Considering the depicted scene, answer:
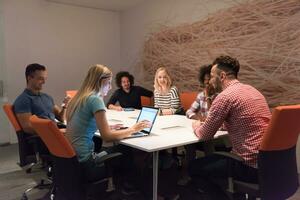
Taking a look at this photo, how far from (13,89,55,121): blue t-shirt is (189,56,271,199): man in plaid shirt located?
1.67 meters

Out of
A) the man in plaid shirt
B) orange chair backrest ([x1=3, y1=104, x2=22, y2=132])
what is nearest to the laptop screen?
the man in plaid shirt

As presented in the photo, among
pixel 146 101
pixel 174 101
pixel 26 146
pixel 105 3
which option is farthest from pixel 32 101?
pixel 105 3

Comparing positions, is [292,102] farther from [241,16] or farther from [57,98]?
[57,98]

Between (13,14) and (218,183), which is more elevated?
(13,14)

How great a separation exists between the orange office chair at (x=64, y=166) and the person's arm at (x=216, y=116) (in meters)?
0.72

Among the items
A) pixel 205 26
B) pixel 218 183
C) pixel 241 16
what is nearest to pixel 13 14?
pixel 205 26

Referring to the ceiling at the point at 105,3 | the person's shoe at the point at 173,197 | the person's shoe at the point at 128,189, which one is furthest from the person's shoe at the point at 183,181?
the ceiling at the point at 105,3

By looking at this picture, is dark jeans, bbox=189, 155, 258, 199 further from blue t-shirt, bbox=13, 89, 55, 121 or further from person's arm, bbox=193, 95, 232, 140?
blue t-shirt, bbox=13, 89, 55, 121

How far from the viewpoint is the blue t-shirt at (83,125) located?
2096 millimetres

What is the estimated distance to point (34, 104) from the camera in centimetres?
304

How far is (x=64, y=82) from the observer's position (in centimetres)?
563

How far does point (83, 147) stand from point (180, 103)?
84.9 inches

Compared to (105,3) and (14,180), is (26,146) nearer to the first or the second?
(14,180)

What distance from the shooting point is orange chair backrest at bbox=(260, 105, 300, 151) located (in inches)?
66.6
